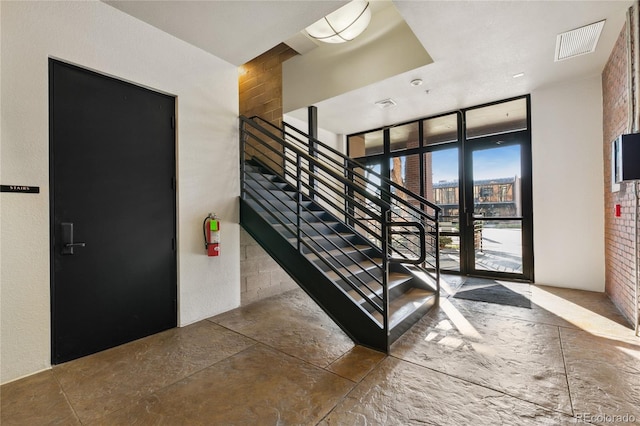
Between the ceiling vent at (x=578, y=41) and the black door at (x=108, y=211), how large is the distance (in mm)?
4369

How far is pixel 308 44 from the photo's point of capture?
4.42 metres

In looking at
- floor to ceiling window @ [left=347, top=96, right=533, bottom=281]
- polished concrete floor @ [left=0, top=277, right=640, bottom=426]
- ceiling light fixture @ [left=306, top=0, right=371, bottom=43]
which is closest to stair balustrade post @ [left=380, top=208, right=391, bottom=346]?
polished concrete floor @ [left=0, top=277, right=640, bottom=426]

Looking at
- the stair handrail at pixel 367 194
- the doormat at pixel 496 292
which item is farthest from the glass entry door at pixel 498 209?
the stair handrail at pixel 367 194

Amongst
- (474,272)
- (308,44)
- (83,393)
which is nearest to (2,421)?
(83,393)

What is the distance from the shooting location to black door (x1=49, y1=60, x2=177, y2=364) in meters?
2.23

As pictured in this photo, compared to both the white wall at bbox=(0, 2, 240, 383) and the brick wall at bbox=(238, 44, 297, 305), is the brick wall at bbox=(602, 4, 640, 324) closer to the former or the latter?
the brick wall at bbox=(238, 44, 297, 305)

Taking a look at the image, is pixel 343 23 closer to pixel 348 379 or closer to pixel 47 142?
pixel 47 142

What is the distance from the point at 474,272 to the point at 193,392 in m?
4.68

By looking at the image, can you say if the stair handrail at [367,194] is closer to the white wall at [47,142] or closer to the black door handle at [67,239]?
the white wall at [47,142]

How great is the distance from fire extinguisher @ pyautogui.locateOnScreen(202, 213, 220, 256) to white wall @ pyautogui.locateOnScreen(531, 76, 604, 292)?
472 cm

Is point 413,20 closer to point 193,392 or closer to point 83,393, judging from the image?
point 193,392

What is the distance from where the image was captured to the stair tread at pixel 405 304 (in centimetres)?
255

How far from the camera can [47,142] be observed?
84.4 inches

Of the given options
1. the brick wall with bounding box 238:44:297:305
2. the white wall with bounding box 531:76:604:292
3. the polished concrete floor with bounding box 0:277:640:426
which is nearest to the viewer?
the polished concrete floor with bounding box 0:277:640:426
